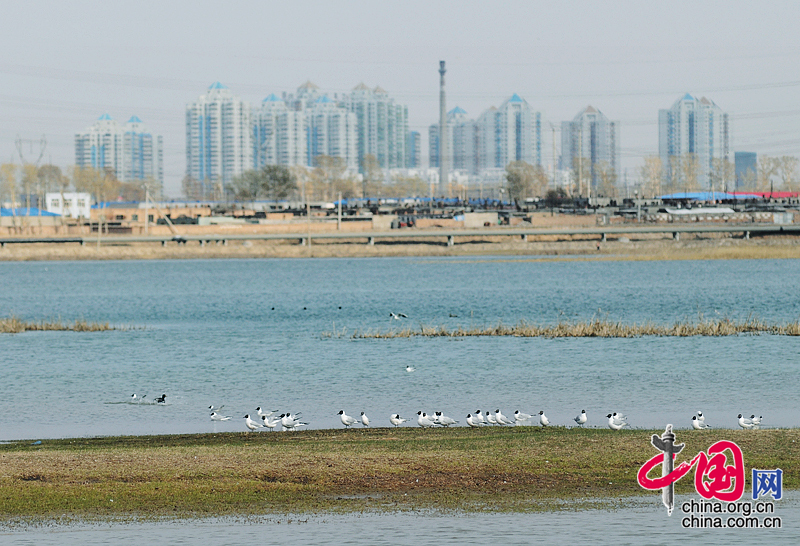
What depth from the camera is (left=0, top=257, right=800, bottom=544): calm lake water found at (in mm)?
15547

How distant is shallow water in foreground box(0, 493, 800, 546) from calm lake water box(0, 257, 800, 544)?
4 centimetres

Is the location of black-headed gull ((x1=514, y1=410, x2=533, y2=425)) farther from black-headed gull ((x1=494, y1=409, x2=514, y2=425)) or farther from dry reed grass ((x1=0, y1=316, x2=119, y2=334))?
A: dry reed grass ((x1=0, y1=316, x2=119, y2=334))

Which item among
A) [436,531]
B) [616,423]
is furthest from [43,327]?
[436,531]

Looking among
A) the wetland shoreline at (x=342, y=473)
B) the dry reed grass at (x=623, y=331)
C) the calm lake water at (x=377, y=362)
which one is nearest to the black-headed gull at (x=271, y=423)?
the calm lake water at (x=377, y=362)

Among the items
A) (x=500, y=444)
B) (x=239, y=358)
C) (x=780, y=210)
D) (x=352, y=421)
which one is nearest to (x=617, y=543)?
(x=500, y=444)

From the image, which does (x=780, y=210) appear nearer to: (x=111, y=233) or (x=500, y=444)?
(x=111, y=233)

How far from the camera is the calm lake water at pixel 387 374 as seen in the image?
15547mm

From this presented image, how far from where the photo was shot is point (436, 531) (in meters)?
15.3

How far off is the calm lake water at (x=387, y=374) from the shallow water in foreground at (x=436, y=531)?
0.04 metres

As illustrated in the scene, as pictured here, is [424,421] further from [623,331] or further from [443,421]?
[623,331]

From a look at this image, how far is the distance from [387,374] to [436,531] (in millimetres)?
20889

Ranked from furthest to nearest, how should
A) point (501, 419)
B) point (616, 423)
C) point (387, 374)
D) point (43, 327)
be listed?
point (43, 327) < point (387, 374) < point (501, 419) < point (616, 423)

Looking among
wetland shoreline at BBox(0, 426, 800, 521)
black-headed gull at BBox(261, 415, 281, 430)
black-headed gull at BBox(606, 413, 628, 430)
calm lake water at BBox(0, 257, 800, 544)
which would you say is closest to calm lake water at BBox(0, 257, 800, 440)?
calm lake water at BBox(0, 257, 800, 544)

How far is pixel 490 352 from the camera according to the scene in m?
41.6
